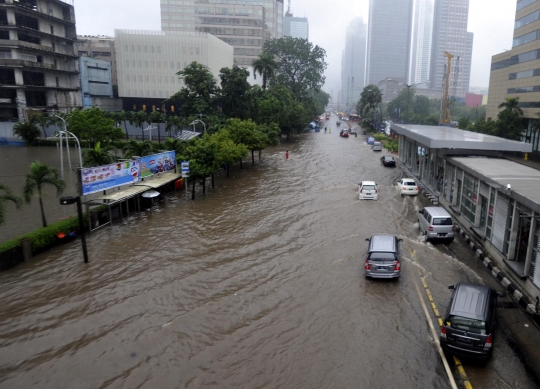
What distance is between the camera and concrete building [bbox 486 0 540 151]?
2235 inches

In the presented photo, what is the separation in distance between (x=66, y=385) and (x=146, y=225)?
15270mm

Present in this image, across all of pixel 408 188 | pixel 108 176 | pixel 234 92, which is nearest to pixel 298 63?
pixel 234 92

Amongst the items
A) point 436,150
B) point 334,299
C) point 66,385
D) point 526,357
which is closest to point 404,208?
point 436,150

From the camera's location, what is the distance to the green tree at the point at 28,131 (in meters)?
63.8

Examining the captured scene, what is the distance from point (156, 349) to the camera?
13.2 meters

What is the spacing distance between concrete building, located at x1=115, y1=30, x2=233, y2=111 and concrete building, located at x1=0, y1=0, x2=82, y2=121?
8975mm

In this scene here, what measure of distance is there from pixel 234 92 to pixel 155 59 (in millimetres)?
25480

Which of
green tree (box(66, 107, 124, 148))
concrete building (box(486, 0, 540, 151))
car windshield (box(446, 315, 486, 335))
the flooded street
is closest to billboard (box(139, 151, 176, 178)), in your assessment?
the flooded street

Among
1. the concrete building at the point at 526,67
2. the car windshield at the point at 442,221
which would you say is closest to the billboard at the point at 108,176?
the car windshield at the point at 442,221

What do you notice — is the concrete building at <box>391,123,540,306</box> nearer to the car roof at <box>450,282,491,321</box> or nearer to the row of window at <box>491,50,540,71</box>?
the car roof at <box>450,282,491,321</box>

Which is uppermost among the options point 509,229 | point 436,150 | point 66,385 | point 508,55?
point 508,55

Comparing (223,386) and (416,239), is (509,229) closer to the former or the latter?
(416,239)

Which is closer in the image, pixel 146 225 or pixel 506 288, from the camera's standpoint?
→ pixel 506 288

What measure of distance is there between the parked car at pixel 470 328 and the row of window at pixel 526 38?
5752cm
